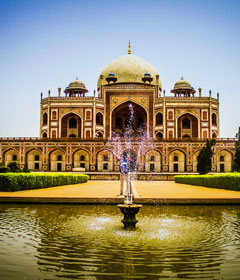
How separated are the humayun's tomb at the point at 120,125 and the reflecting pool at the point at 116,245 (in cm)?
2109

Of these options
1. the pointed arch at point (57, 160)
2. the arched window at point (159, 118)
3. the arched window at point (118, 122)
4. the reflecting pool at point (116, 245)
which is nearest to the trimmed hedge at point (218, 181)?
the reflecting pool at point (116, 245)

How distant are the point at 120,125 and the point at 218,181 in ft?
78.8

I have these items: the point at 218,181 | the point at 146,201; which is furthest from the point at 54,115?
the point at 146,201

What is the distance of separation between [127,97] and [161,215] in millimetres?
27366

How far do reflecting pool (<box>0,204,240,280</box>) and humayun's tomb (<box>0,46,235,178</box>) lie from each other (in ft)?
69.2

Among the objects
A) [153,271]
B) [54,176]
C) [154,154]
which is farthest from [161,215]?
[154,154]

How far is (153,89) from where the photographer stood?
35.0 meters

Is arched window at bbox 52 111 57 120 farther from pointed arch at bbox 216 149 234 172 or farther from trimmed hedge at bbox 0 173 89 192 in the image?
trimmed hedge at bbox 0 173 89 192

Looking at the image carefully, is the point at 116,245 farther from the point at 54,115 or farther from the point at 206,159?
the point at 54,115

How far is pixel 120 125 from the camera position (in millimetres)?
38406

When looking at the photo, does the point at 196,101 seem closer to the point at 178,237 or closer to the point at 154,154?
the point at 154,154

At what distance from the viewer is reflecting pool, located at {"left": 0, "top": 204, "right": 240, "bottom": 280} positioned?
4.26 metres

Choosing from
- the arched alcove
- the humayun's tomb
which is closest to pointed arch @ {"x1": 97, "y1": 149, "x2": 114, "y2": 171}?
the humayun's tomb

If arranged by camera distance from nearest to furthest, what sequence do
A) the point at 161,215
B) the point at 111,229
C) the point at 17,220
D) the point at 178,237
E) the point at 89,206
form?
the point at 178,237, the point at 111,229, the point at 17,220, the point at 161,215, the point at 89,206
